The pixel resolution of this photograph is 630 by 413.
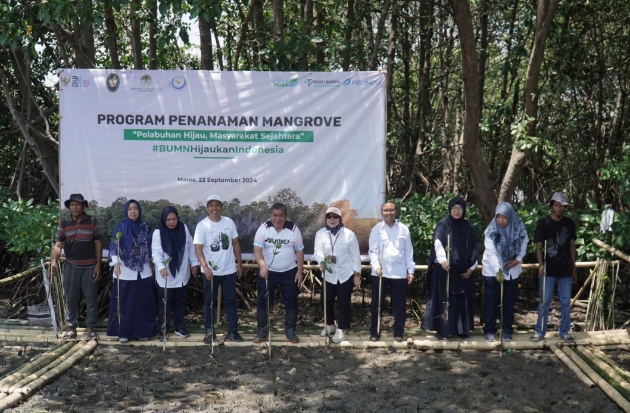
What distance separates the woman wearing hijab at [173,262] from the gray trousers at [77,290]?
0.56 meters

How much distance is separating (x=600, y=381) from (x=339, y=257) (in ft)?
7.58

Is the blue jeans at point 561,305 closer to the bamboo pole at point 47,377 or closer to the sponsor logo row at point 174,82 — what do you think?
the sponsor logo row at point 174,82

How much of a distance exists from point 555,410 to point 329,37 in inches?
201

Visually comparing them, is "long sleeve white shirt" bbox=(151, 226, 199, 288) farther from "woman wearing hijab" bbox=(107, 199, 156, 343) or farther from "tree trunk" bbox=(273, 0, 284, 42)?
"tree trunk" bbox=(273, 0, 284, 42)

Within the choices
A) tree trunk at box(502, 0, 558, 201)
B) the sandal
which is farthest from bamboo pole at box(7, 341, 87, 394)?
tree trunk at box(502, 0, 558, 201)

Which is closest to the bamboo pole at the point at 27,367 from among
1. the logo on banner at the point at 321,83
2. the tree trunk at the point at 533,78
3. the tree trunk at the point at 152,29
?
the logo on banner at the point at 321,83

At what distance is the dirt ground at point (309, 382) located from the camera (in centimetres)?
475

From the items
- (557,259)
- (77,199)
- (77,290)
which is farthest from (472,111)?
(77,290)

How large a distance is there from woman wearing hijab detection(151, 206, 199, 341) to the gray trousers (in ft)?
1.85

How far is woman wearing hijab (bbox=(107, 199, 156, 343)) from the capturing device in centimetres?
632

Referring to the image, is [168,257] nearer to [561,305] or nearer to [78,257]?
[78,257]

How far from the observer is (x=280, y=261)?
6.31m

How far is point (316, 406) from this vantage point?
4742mm

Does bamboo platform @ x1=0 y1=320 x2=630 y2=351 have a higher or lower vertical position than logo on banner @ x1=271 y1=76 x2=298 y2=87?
lower
